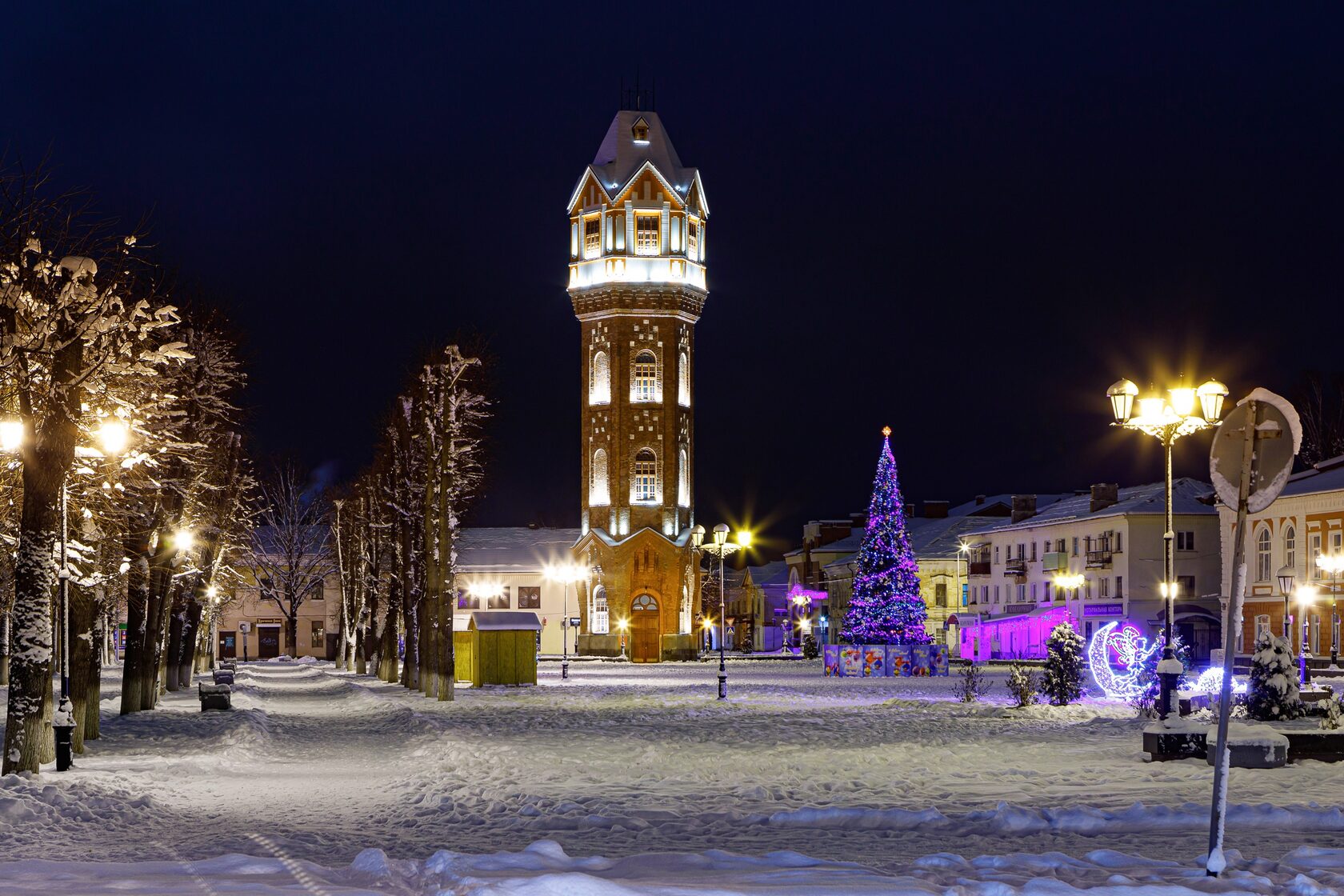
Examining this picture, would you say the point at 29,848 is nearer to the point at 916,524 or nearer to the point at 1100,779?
the point at 1100,779

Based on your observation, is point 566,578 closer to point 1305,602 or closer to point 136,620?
point 1305,602

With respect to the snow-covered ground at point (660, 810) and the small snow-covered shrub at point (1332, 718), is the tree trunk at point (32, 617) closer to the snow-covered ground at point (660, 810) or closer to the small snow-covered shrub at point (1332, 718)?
the snow-covered ground at point (660, 810)

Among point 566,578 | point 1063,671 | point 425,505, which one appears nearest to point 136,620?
point 425,505

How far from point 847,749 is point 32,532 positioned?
40.3 feet

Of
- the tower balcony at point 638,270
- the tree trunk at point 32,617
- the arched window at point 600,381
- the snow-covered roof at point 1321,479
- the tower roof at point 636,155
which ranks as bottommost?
the tree trunk at point 32,617

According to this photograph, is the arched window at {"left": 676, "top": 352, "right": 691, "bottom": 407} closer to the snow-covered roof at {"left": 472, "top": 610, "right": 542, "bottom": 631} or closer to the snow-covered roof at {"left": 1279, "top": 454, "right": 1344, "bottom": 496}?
the snow-covered roof at {"left": 1279, "top": 454, "right": 1344, "bottom": 496}

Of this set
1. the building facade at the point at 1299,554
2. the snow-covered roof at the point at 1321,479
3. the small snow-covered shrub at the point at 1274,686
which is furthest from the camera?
the snow-covered roof at the point at 1321,479

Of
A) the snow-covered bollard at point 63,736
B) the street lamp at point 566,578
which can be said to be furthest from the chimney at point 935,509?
the snow-covered bollard at point 63,736

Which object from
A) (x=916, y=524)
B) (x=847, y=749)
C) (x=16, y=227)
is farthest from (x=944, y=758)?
(x=916, y=524)

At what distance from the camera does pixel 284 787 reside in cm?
2039

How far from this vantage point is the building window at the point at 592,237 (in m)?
90.1

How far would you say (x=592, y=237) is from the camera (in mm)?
90500

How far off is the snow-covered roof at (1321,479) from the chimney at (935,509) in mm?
60661

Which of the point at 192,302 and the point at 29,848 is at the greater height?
the point at 192,302
